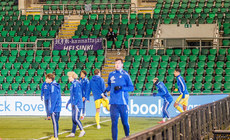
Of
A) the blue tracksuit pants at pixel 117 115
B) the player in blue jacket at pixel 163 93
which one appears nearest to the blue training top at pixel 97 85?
the player in blue jacket at pixel 163 93

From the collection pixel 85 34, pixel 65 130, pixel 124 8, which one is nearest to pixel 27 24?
pixel 85 34

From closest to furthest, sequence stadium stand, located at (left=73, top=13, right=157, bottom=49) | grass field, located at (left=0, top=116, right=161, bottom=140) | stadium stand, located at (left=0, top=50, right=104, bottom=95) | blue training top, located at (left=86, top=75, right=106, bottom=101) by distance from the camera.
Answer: grass field, located at (left=0, top=116, right=161, bottom=140)
blue training top, located at (left=86, top=75, right=106, bottom=101)
stadium stand, located at (left=0, top=50, right=104, bottom=95)
stadium stand, located at (left=73, top=13, right=157, bottom=49)

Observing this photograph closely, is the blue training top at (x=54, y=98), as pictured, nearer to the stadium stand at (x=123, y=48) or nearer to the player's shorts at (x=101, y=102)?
the player's shorts at (x=101, y=102)

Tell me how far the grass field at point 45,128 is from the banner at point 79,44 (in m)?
8.29

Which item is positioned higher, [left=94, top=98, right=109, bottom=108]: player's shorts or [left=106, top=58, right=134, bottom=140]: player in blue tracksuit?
[left=106, top=58, right=134, bottom=140]: player in blue tracksuit

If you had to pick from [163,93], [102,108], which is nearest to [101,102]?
[163,93]

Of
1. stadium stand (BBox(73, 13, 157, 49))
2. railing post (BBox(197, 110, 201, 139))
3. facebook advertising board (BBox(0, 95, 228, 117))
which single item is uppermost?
stadium stand (BBox(73, 13, 157, 49))

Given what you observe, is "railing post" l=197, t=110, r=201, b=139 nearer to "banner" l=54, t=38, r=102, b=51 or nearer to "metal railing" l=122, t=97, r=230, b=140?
"metal railing" l=122, t=97, r=230, b=140

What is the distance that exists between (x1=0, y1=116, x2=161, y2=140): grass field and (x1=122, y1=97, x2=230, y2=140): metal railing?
3052 millimetres

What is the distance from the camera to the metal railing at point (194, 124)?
588cm

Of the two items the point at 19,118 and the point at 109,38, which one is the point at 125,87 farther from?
the point at 109,38

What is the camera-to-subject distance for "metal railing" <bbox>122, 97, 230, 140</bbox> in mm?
5880

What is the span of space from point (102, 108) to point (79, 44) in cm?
835

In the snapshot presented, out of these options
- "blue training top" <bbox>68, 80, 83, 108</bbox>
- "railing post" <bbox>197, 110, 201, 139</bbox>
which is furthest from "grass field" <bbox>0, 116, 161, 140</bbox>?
"railing post" <bbox>197, 110, 201, 139</bbox>
